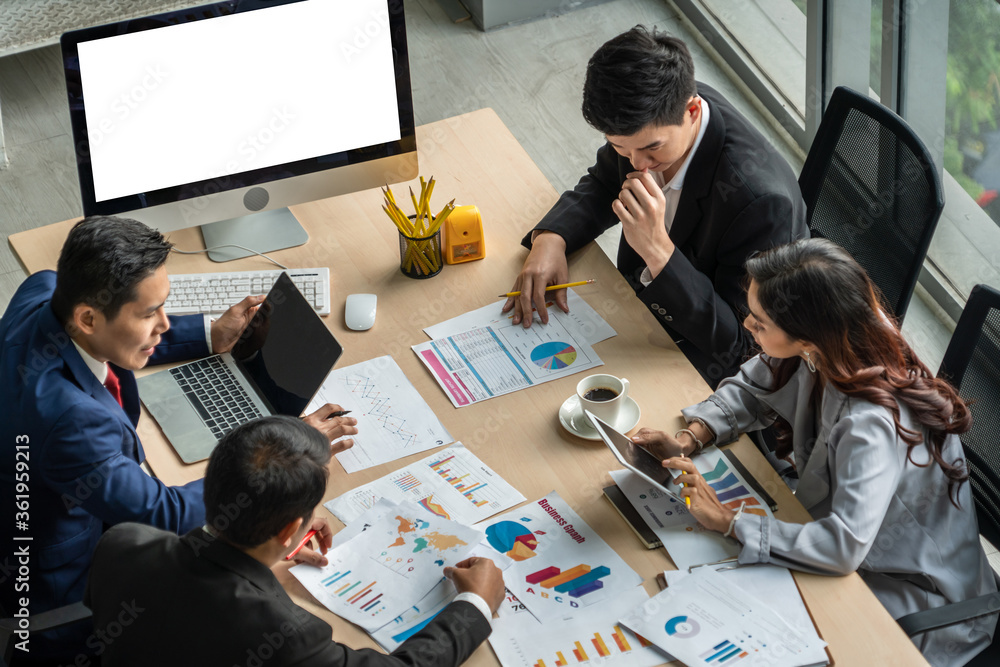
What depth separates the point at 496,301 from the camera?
235 cm

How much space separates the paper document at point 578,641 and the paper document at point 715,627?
0.02 metres

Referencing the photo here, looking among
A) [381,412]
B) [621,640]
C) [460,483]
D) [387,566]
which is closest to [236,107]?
[381,412]

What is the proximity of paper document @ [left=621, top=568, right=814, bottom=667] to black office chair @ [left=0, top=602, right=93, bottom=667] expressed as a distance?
939 mm

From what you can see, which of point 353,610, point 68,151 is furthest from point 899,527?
point 68,151

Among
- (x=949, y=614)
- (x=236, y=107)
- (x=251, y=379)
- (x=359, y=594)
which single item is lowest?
(x=949, y=614)

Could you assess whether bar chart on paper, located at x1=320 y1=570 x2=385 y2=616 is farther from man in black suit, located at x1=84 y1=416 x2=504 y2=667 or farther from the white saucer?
the white saucer

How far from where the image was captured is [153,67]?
2.20 metres

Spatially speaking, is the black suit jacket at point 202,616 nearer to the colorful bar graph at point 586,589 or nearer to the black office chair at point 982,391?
the colorful bar graph at point 586,589

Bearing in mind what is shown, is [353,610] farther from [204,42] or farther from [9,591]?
[204,42]

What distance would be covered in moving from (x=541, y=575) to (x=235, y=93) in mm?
1247

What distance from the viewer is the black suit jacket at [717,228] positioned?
2268 mm

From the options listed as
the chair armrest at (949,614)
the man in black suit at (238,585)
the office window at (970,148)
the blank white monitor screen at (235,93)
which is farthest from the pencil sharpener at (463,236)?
the office window at (970,148)

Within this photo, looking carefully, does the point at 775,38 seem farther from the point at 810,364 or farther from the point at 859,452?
the point at 859,452

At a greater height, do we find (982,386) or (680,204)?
(680,204)
